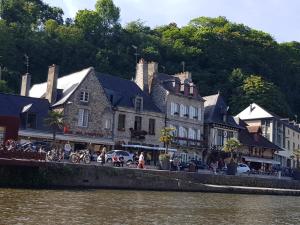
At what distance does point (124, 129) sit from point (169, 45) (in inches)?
1732

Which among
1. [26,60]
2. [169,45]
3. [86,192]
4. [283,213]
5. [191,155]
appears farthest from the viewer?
[169,45]

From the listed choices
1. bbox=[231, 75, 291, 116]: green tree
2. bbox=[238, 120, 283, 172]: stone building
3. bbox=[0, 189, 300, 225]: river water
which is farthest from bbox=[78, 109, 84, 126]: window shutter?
bbox=[231, 75, 291, 116]: green tree

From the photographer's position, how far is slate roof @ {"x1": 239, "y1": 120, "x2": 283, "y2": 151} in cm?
6244

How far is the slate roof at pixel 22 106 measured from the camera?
42375mm

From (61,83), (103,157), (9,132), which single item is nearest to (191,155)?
(61,83)

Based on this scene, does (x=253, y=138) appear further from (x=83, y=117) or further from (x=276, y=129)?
(x=83, y=117)

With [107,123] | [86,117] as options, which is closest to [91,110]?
[86,117]

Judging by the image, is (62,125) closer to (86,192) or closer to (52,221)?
(86,192)

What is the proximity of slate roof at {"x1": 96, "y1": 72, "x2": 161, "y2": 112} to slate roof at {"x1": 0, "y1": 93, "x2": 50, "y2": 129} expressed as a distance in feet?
21.5

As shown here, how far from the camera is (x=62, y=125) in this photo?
41906 millimetres

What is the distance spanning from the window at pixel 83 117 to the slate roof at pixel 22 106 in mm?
2940

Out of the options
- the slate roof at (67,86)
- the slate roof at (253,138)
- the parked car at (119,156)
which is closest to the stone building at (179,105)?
the slate roof at (67,86)

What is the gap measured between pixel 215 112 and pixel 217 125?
6.47ft

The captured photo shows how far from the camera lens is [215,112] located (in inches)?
2307
